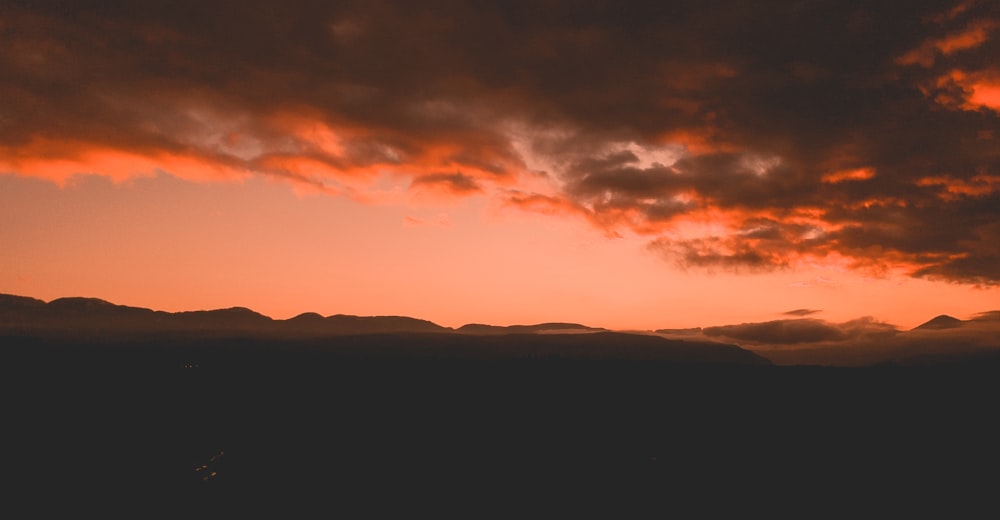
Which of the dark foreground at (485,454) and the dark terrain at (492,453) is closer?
the dark foreground at (485,454)

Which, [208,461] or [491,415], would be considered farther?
[491,415]

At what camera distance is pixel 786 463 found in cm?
6253

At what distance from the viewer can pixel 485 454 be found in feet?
202

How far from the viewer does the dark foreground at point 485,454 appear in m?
41.6

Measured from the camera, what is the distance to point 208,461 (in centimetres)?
5509

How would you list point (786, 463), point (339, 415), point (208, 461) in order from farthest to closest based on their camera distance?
point (339, 415)
point (786, 463)
point (208, 461)

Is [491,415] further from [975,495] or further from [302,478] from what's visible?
[975,495]

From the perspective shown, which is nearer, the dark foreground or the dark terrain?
the dark foreground

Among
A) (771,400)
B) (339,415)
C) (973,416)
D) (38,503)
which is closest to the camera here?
(38,503)

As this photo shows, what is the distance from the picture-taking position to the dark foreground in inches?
1638

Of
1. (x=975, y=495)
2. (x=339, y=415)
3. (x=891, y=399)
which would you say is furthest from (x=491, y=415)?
(x=891, y=399)

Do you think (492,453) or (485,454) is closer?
(485,454)

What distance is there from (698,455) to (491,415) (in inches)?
1608

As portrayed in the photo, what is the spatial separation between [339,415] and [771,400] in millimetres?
111808
